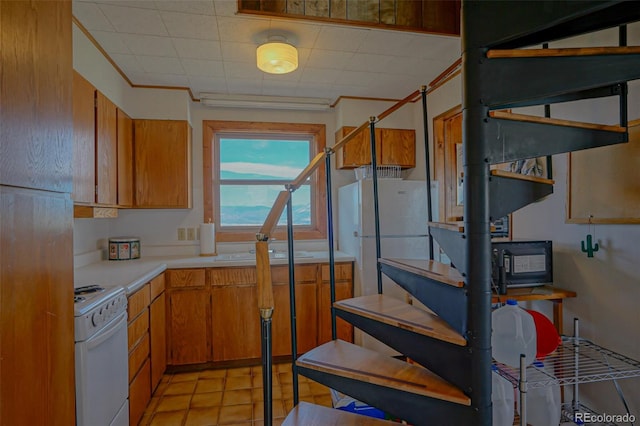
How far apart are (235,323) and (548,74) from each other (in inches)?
108

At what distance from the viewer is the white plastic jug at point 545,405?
1.68 meters

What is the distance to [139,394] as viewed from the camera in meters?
2.16

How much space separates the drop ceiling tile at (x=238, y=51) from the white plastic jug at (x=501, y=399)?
8.31ft

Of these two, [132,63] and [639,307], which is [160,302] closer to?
[132,63]

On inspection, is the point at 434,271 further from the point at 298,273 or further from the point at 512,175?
the point at 298,273

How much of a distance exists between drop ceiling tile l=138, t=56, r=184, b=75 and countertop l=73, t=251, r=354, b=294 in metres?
1.61

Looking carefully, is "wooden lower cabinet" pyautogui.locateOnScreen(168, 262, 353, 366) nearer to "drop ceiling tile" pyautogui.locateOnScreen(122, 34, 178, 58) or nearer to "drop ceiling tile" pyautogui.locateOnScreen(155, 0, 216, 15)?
"drop ceiling tile" pyautogui.locateOnScreen(122, 34, 178, 58)

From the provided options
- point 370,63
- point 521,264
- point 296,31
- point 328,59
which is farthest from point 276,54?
point 521,264

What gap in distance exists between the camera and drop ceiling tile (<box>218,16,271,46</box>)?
2.12 m

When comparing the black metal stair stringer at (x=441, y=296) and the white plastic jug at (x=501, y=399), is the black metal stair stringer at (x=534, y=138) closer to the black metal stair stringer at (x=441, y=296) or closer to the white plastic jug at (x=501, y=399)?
the black metal stair stringer at (x=441, y=296)

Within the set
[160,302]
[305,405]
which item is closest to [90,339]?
[305,405]

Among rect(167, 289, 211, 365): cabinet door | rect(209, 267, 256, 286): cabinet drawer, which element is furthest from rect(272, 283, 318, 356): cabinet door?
rect(167, 289, 211, 365): cabinet door

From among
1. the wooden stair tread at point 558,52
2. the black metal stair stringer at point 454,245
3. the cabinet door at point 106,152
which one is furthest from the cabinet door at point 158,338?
the wooden stair tread at point 558,52

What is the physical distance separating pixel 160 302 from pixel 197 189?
1.24 meters
